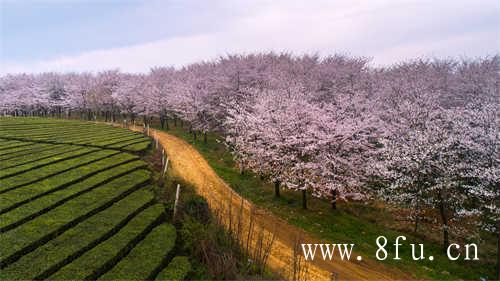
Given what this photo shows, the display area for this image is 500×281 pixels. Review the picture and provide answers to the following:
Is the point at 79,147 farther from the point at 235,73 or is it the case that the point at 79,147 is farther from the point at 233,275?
the point at 235,73

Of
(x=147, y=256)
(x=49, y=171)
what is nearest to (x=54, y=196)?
(x=49, y=171)

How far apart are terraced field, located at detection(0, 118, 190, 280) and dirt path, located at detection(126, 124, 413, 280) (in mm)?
3701

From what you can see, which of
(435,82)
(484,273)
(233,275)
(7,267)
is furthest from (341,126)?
(435,82)

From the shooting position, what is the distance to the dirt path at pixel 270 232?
55.6ft

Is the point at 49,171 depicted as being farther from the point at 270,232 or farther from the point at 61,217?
the point at 270,232

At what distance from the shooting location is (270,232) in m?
21.7

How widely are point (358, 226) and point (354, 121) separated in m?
9.02

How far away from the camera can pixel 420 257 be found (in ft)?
66.0

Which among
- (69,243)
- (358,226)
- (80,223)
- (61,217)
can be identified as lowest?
(358,226)

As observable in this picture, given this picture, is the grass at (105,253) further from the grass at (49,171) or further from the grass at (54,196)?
the grass at (49,171)

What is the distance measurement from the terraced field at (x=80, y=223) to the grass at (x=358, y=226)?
1062 cm

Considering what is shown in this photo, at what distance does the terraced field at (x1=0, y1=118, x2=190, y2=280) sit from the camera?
1201 cm

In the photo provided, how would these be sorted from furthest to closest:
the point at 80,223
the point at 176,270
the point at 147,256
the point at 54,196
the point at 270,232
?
the point at 270,232 → the point at 54,196 → the point at 80,223 → the point at 147,256 → the point at 176,270

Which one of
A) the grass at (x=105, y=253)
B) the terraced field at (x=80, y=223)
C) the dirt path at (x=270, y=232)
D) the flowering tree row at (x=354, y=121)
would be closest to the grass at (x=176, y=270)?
the terraced field at (x=80, y=223)
